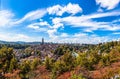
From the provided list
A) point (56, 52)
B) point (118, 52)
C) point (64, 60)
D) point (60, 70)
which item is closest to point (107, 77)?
point (60, 70)

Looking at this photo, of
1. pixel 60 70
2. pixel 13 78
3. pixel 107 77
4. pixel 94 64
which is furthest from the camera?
pixel 94 64

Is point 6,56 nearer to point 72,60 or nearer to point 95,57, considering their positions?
point 72,60

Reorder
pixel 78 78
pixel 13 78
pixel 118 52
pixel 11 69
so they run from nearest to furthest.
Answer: pixel 78 78 < pixel 13 78 < pixel 11 69 < pixel 118 52

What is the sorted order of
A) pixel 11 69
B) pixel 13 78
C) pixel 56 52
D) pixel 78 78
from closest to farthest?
pixel 78 78
pixel 13 78
pixel 11 69
pixel 56 52

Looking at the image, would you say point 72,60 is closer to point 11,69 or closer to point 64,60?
point 64,60

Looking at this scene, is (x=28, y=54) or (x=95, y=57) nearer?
(x=95, y=57)

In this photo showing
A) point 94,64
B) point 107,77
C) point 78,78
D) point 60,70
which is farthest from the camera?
point 94,64

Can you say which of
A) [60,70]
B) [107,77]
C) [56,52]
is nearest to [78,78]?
[107,77]

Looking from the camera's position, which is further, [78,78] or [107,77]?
[107,77]

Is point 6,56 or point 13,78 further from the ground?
point 6,56
